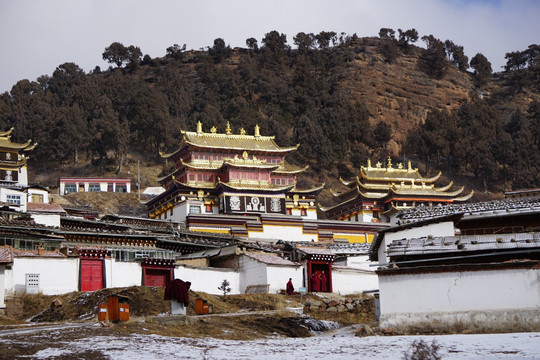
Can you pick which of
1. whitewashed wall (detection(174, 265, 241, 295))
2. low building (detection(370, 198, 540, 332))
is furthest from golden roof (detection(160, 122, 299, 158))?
low building (detection(370, 198, 540, 332))

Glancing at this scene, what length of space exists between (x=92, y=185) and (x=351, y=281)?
195 feet

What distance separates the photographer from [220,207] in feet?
280

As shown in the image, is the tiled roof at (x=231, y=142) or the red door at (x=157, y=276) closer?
the red door at (x=157, y=276)

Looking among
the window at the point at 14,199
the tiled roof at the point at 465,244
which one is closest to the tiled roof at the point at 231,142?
the window at the point at 14,199

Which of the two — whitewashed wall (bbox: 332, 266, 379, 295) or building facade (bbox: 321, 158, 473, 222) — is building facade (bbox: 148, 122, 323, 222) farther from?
whitewashed wall (bbox: 332, 266, 379, 295)

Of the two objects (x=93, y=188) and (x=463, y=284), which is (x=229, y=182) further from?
(x=463, y=284)

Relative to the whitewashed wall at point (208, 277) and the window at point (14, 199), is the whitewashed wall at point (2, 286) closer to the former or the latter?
the whitewashed wall at point (208, 277)

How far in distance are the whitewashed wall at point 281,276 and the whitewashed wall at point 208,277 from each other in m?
2.61

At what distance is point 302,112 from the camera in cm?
14262

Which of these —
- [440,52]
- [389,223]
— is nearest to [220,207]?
[389,223]

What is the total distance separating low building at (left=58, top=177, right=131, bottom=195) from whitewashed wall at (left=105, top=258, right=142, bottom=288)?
54657mm

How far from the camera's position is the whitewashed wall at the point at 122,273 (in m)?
47.9

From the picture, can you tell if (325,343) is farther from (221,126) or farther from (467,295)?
(221,126)

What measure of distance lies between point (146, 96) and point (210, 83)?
2837cm
